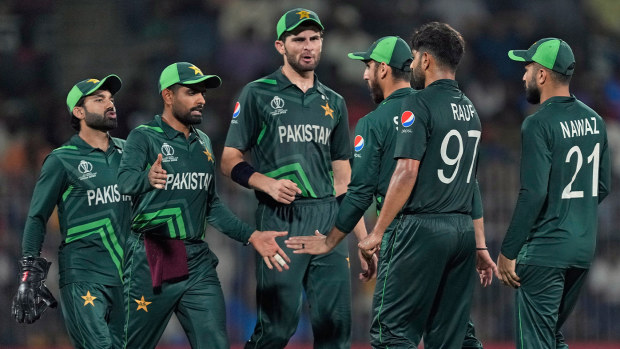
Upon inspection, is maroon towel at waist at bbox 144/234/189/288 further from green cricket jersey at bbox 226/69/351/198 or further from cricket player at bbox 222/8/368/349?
green cricket jersey at bbox 226/69/351/198

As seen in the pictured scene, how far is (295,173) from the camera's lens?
7.12 metres

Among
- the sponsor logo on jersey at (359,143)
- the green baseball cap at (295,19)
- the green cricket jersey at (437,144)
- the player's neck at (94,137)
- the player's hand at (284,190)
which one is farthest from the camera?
the player's neck at (94,137)

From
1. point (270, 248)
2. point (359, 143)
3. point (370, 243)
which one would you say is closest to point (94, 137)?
point (270, 248)

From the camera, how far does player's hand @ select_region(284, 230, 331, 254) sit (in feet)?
22.0

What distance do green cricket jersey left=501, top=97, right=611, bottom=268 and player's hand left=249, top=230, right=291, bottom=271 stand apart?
4.75ft

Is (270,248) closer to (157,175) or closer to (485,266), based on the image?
(157,175)

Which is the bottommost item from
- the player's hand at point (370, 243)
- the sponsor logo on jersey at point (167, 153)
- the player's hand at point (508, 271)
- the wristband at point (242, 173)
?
the player's hand at point (508, 271)

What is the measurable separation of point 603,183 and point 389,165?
1527 millimetres

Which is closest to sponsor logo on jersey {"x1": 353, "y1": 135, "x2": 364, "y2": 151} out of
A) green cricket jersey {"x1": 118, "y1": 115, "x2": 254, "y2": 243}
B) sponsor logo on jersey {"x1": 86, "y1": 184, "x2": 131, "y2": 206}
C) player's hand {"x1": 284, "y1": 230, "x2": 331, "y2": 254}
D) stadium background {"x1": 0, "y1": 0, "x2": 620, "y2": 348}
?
player's hand {"x1": 284, "y1": 230, "x2": 331, "y2": 254}

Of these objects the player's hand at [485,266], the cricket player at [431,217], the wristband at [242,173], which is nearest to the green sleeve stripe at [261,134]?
the wristband at [242,173]

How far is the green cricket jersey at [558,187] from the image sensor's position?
665 centimetres

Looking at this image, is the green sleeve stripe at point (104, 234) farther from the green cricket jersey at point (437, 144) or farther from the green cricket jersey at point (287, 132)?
the green cricket jersey at point (437, 144)

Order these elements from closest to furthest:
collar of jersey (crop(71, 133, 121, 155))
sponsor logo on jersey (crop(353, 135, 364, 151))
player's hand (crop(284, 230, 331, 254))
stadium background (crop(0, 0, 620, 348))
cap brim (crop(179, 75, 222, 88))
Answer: sponsor logo on jersey (crop(353, 135, 364, 151)), player's hand (crop(284, 230, 331, 254)), cap brim (crop(179, 75, 222, 88)), collar of jersey (crop(71, 133, 121, 155)), stadium background (crop(0, 0, 620, 348))

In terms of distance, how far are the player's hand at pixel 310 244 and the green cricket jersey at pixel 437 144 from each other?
689 mm
